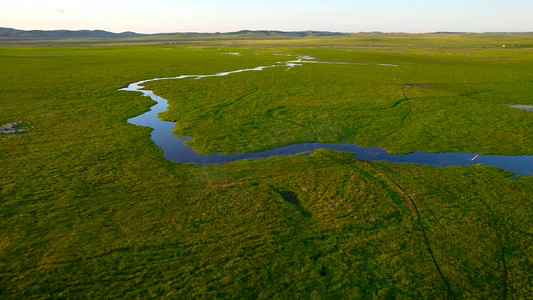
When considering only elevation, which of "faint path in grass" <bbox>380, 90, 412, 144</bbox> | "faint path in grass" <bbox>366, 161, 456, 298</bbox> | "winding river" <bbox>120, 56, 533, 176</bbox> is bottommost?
"faint path in grass" <bbox>366, 161, 456, 298</bbox>

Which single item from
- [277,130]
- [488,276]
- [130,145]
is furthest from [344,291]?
[130,145]

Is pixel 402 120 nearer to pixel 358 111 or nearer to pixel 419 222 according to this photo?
pixel 358 111

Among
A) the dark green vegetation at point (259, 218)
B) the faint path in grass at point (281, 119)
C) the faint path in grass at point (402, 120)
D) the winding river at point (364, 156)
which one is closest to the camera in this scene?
the dark green vegetation at point (259, 218)

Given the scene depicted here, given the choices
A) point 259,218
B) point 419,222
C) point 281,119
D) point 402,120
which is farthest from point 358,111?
point 259,218

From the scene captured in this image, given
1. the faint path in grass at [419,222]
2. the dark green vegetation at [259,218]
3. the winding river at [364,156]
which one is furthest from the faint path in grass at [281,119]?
the faint path in grass at [419,222]

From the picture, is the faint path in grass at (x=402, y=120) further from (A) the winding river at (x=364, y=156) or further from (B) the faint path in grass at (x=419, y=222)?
(B) the faint path in grass at (x=419, y=222)

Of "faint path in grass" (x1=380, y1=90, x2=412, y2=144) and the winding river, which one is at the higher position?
"faint path in grass" (x1=380, y1=90, x2=412, y2=144)

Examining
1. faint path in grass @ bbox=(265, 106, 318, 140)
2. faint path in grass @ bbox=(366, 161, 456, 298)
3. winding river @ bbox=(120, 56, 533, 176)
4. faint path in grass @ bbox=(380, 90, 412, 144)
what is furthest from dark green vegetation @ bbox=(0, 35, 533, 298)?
winding river @ bbox=(120, 56, 533, 176)

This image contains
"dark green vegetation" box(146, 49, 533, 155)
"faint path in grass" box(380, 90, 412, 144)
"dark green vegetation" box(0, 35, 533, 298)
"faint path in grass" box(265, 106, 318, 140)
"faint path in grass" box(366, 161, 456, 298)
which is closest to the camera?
"faint path in grass" box(366, 161, 456, 298)

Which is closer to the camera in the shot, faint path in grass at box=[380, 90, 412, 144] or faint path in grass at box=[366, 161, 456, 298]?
faint path in grass at box=[366, 161, 456, 298]

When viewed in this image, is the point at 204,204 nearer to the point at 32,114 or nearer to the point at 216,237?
the point at 216,237

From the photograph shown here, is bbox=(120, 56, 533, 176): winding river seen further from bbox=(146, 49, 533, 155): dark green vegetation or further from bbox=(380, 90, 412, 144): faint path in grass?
bbox=(380, 90, 412, 144): faint path in grass
